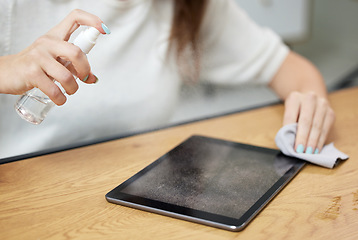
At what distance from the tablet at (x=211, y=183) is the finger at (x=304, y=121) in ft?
0.10

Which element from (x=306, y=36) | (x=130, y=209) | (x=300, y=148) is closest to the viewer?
(x=130, y=209)

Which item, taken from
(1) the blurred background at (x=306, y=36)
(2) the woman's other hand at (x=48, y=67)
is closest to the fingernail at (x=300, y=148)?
(2) the woman's other hand at (x=48, y=67)

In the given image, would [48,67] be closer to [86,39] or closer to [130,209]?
[86,39]

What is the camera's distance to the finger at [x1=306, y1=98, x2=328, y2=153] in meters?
0.64

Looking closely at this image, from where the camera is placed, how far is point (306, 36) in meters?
2.23

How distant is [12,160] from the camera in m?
0.63

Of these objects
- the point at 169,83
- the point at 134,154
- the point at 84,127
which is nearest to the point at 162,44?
the point at 169,83

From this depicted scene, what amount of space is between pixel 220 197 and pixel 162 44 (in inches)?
20.4

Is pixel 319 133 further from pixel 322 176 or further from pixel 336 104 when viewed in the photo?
pixel 336 104

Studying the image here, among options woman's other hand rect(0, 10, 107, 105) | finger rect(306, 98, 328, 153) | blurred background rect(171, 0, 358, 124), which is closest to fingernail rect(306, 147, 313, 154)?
finger rect(306, 98, 328, 153)

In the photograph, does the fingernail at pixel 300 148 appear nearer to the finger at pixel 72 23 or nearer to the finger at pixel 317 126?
the finger at pixel 317 126

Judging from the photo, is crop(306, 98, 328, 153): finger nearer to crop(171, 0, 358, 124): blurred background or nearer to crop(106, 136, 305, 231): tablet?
crop(106, 136, 305, 231): tablet

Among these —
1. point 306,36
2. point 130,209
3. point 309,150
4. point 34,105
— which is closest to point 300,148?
point 309,150

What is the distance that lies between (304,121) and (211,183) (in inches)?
8.4
